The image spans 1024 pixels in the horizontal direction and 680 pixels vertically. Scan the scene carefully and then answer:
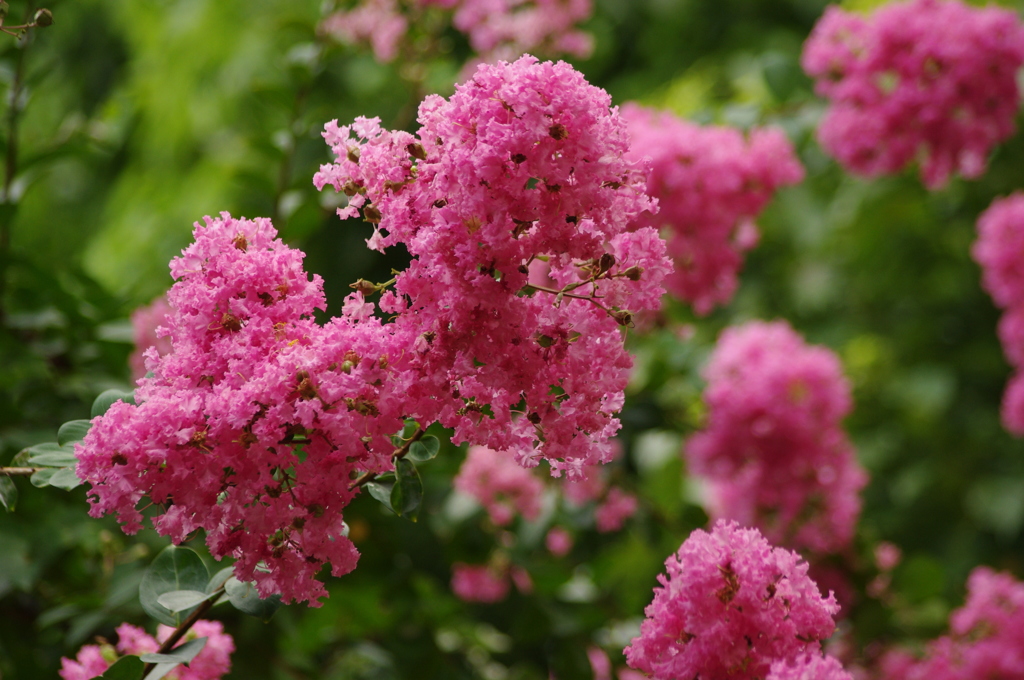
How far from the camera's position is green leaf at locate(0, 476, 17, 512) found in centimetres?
69

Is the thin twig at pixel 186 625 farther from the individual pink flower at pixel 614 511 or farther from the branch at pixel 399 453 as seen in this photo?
the individual pink flower at pixel 614 511

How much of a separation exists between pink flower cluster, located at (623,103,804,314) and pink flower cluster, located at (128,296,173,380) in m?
0.90

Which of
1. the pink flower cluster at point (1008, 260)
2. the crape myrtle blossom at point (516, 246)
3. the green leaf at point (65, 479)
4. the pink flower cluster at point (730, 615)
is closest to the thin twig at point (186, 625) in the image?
the green leaf at point (65, 479)

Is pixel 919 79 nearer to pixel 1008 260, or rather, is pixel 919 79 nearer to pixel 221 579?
pixel 1008 260

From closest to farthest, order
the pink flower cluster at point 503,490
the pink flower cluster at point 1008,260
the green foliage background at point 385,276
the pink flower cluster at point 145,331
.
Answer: the green foliage background at point 385,276 → the pink flower cluster at point 145,331 → the pink flower cluster at point 503,490 → the pink flower cluster at point 1008,260

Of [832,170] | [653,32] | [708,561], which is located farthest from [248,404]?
[653,32]

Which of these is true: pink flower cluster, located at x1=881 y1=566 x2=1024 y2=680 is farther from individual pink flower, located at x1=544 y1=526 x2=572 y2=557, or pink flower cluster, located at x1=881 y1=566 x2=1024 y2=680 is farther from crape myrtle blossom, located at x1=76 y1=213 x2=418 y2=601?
crape myrtle blossom, located at x1=76 y1=213 x2=418 y2=601

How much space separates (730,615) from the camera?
687mm

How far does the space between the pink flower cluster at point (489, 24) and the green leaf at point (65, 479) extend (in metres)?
1.16

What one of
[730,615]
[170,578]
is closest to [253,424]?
[170,578]

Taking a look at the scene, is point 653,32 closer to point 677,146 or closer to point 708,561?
point 677,146

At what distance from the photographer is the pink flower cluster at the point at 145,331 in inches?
57.4

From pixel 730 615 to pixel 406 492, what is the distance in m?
0.28

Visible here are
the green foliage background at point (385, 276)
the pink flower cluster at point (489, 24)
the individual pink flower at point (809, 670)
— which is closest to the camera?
the individual pink flower at point (809, 670)
